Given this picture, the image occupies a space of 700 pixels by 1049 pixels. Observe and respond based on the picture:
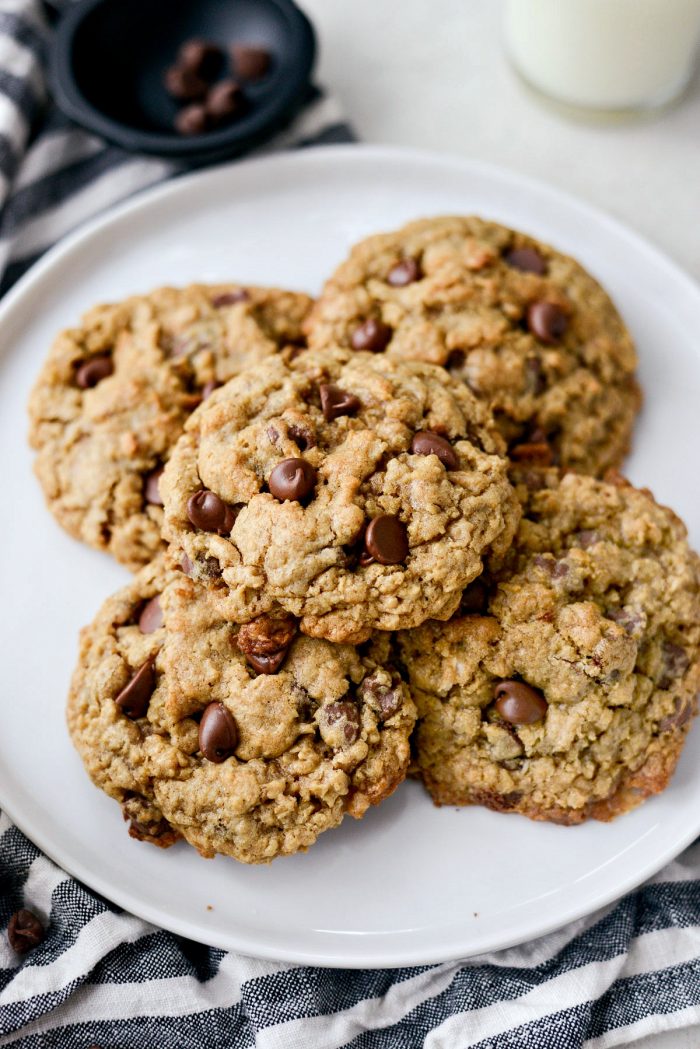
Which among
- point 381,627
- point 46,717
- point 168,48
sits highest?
point 168,48

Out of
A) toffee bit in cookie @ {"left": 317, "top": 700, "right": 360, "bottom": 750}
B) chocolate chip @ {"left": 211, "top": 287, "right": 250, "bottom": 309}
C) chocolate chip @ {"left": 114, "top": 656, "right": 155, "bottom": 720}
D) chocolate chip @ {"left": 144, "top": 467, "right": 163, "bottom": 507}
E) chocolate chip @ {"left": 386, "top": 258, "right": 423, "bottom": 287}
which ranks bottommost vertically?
toffee bit in cookie @ {"left": 317, "top": 700, "right": 360, "bottom": 750}

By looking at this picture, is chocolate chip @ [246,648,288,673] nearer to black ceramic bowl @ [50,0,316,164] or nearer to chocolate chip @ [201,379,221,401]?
chocolate chip @ [201,379,221,401]

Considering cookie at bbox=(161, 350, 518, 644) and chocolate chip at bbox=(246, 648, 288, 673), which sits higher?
cookie at bbox=(161, 350, 518, 644)

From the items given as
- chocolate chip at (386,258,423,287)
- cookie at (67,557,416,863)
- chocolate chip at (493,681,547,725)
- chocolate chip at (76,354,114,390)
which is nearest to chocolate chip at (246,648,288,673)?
cookie at (67,557,416,863)

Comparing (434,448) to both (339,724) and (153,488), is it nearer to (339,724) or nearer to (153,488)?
(339,724)

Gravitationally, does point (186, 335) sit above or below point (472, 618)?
above

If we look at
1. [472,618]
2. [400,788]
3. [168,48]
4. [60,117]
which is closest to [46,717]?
[400,788]

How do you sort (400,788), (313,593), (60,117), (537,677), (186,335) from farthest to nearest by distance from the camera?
(60,117) → (186,335) → (400,788) → (537,677) → (313,593)

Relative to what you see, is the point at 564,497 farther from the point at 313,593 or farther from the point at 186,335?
the point at 186,335
